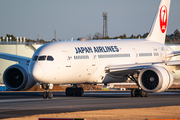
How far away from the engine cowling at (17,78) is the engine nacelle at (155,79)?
9.49m

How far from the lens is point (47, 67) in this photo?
91.3ft

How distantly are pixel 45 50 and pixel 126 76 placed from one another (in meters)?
8.68

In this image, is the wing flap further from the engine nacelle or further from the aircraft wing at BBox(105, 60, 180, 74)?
the engine nacelle

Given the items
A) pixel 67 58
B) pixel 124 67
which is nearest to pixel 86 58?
pixel 67 58

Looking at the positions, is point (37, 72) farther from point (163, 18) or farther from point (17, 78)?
point (163, 18)

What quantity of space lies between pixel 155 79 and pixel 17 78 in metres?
12.2

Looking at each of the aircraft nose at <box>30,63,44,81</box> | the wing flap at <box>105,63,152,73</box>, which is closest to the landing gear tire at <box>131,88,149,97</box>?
the wing flap at <box>105,63,152,73</box>

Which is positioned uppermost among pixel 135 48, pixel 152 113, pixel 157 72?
pixel 135 48

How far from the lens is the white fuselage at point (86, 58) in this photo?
2812 centimetres

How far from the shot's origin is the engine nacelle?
2933 centimetres

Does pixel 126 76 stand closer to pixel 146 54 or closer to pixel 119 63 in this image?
pixel 119 63

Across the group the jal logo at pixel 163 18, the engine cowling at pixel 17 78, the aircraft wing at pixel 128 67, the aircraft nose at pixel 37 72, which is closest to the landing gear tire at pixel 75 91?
the aircraft wing at pixel 128 67

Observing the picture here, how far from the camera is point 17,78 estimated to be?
33.7 m

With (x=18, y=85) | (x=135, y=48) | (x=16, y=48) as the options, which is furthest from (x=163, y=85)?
(x=16, y=48)
